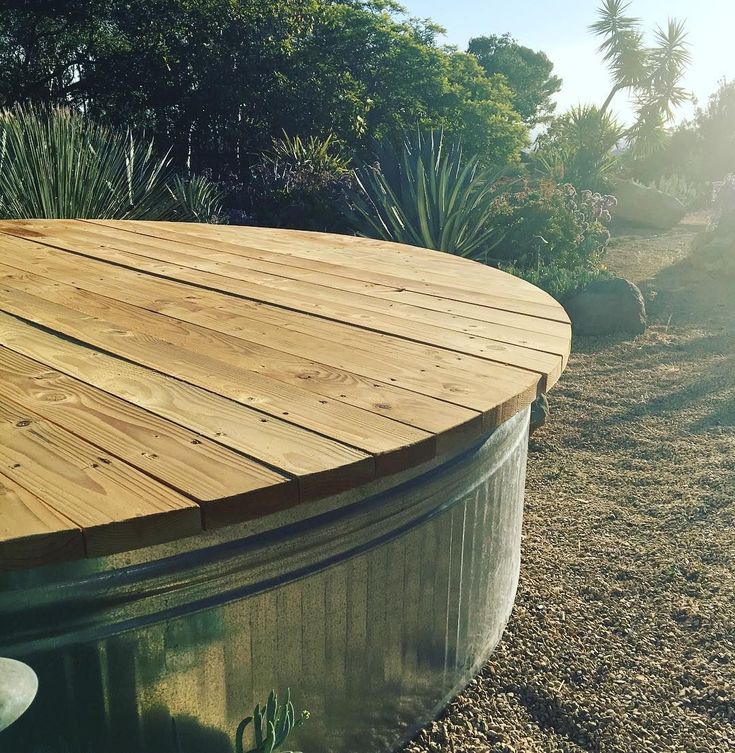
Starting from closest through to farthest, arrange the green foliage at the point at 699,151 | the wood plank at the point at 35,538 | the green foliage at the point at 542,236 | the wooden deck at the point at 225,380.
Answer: the wood plank at the point at 35,538 < the wooden deck at the point at 225,380 < the green foliage at the point at 542,236 < the green foliage at the point at 699,151

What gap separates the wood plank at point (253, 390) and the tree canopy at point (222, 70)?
379 inches

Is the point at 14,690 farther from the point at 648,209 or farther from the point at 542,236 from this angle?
the point at 648,209

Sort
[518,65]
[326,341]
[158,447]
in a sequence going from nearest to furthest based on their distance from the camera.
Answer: [158,447]
[326,341]
[518,65]

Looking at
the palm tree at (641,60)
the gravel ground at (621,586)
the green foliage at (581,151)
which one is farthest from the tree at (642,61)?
the gravel ground at (621,586)

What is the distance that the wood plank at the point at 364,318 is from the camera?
1.95m

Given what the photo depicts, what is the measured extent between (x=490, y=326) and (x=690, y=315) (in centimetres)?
485

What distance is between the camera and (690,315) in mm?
6562

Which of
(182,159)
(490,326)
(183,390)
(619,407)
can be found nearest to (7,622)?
(183,390)

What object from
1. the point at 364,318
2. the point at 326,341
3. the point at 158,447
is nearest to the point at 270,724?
the point at 158,447

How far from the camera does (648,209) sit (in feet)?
39.6

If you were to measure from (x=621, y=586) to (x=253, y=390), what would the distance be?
5.12 ft

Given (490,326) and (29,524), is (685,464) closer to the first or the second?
(490,326)

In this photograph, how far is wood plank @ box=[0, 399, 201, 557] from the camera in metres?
1.14

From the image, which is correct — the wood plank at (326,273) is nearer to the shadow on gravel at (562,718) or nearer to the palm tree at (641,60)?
the shadow on gravel at (562,718)
